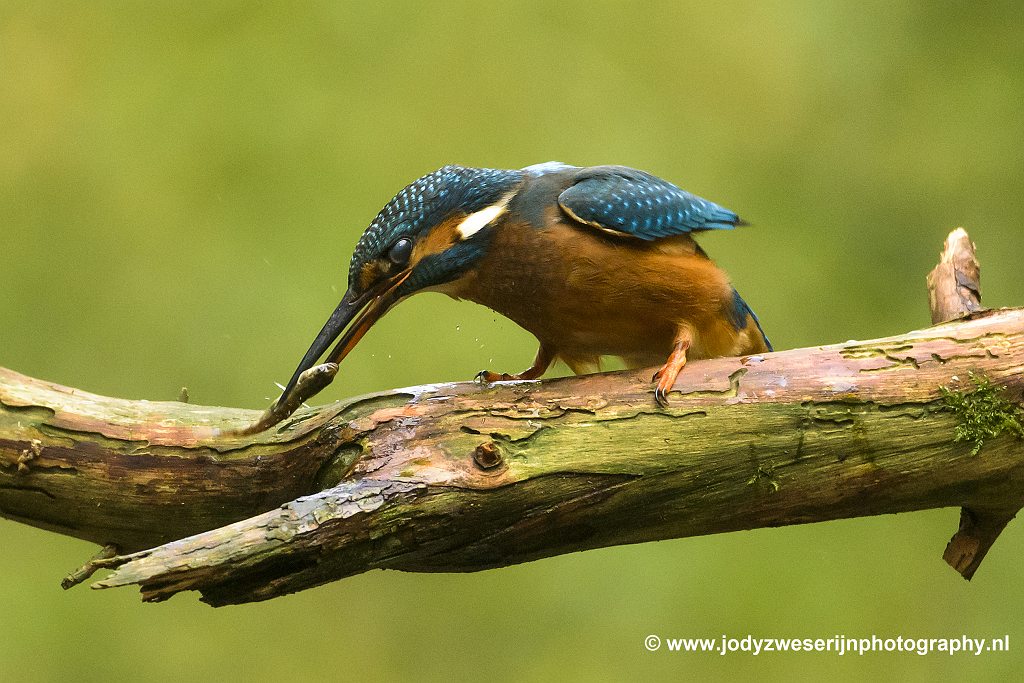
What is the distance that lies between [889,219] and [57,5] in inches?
137

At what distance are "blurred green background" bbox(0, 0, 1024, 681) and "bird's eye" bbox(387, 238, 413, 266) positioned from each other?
1326 millimetres

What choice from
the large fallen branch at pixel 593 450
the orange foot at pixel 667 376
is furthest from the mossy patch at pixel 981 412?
the orange foot at pixel 667 376

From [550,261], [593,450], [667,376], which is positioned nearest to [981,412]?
[667,376]

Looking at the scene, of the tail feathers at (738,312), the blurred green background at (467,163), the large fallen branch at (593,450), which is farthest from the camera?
the blurred green background at (467,163)

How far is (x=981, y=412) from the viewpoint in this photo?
1875mm

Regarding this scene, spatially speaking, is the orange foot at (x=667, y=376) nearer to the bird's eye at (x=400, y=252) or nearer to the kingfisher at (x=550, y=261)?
the kingfisher at (x=550, y=261)

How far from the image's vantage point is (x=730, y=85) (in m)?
3.94

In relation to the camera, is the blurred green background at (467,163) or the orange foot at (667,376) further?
the blurred green background at (467,163)

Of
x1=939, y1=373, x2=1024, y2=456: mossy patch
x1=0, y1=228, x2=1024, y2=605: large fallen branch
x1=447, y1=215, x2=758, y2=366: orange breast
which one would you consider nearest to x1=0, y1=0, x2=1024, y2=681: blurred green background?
x1=447, y1=215, x2=758, y2=366: orange breast

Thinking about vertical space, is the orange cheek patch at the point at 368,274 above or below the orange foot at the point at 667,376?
above

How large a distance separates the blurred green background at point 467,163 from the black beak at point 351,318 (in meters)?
1.30

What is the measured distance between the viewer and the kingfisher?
2145 millimetres

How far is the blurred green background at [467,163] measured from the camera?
329 centimetres

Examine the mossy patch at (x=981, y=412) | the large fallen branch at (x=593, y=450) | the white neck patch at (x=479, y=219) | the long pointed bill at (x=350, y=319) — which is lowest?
the large fallen branch at (x=593, y=450)
